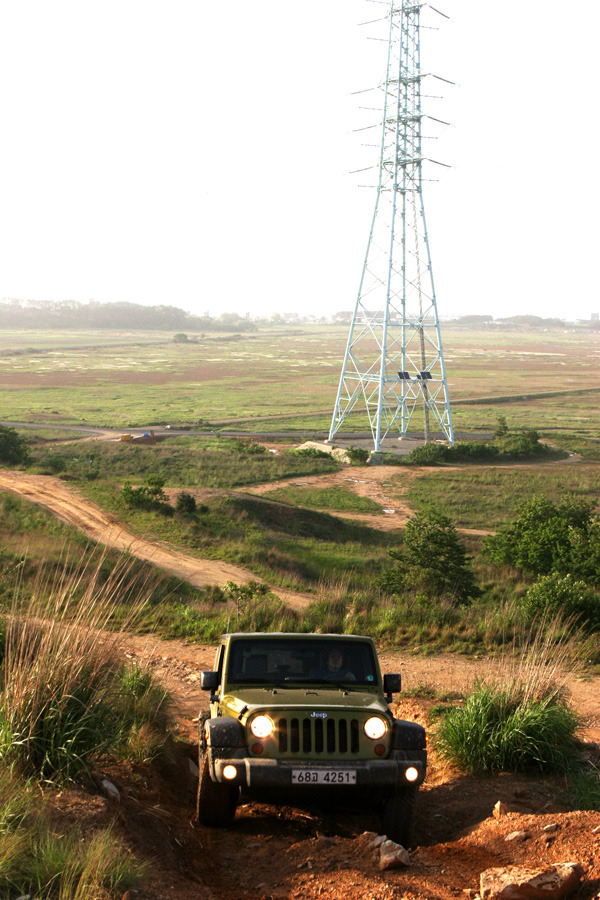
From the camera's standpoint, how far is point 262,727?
643 cm

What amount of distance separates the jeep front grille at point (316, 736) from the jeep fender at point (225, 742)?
296 millimetres

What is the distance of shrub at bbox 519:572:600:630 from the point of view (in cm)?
1432

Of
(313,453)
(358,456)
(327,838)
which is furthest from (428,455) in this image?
(327,838)

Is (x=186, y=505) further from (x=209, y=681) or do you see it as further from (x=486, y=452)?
(x=486, y=452)

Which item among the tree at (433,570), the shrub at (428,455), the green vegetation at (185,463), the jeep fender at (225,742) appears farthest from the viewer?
the shrub at (428,455)

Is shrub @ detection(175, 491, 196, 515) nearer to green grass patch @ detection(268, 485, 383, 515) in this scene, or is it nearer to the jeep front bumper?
green grass patch @ detection(268, 485, 383, 515)

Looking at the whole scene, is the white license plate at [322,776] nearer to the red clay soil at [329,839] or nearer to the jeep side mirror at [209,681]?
the red clay soil at [329,839]

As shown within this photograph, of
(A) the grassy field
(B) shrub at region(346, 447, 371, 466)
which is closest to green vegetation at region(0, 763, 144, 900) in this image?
(A) the grassy field

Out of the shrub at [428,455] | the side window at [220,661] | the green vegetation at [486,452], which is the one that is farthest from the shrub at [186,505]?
the shrub at [428,455]

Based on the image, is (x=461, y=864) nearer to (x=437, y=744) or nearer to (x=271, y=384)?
(x=437, y=744)

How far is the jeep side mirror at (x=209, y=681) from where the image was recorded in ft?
23.7

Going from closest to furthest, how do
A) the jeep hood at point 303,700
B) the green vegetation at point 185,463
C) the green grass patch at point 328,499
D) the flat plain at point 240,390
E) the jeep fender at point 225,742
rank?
the jeep fender at point 225,742
the jeep hood at point 303,700
the green grass patch at point 328,499
the green vegetation at point 185,463
the flat plain at point 240,390

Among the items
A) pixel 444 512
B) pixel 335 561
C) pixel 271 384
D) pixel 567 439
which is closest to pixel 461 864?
pixel 335 561

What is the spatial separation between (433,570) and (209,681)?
13.9m
